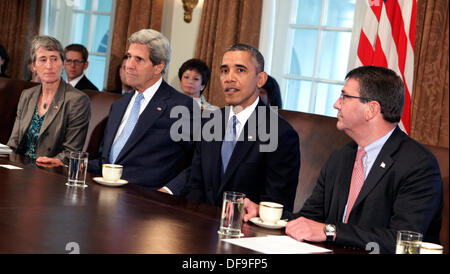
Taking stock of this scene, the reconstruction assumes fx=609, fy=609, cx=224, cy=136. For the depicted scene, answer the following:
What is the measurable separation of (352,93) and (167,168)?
127 centimetres

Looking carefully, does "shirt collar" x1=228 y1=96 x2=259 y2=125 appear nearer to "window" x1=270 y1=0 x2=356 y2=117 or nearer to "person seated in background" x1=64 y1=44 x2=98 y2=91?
"window" x1=270 y1=0 x2=356 y2=117

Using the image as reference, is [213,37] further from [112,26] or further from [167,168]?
[167,168]

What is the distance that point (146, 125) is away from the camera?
11.1 feet

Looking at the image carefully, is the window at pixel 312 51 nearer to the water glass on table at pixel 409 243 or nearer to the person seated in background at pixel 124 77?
the person seated in background at pixel 124 77

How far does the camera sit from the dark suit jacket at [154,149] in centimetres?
336

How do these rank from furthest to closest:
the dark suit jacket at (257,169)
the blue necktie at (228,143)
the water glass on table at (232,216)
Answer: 1. the blue necktie at (228,143)
2. the dark suit jacket at (257,169)
3. the water glass on table at (232,216)

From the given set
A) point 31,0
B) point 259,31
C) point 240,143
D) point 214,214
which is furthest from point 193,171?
point 31,0

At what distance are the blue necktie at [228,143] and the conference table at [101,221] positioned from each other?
58 cm

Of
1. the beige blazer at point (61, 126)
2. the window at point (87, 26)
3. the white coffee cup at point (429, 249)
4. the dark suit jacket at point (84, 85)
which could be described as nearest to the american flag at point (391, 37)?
the beige blazer at point (61, 126)

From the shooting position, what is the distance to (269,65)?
564 cm

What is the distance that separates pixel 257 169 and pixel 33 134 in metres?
1.64

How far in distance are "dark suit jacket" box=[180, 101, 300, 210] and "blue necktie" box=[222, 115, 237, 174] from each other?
3 centimetres

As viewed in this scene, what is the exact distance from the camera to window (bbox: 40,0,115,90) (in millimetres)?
7129

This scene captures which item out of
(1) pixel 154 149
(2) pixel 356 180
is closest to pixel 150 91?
(1) pixel 154 149
